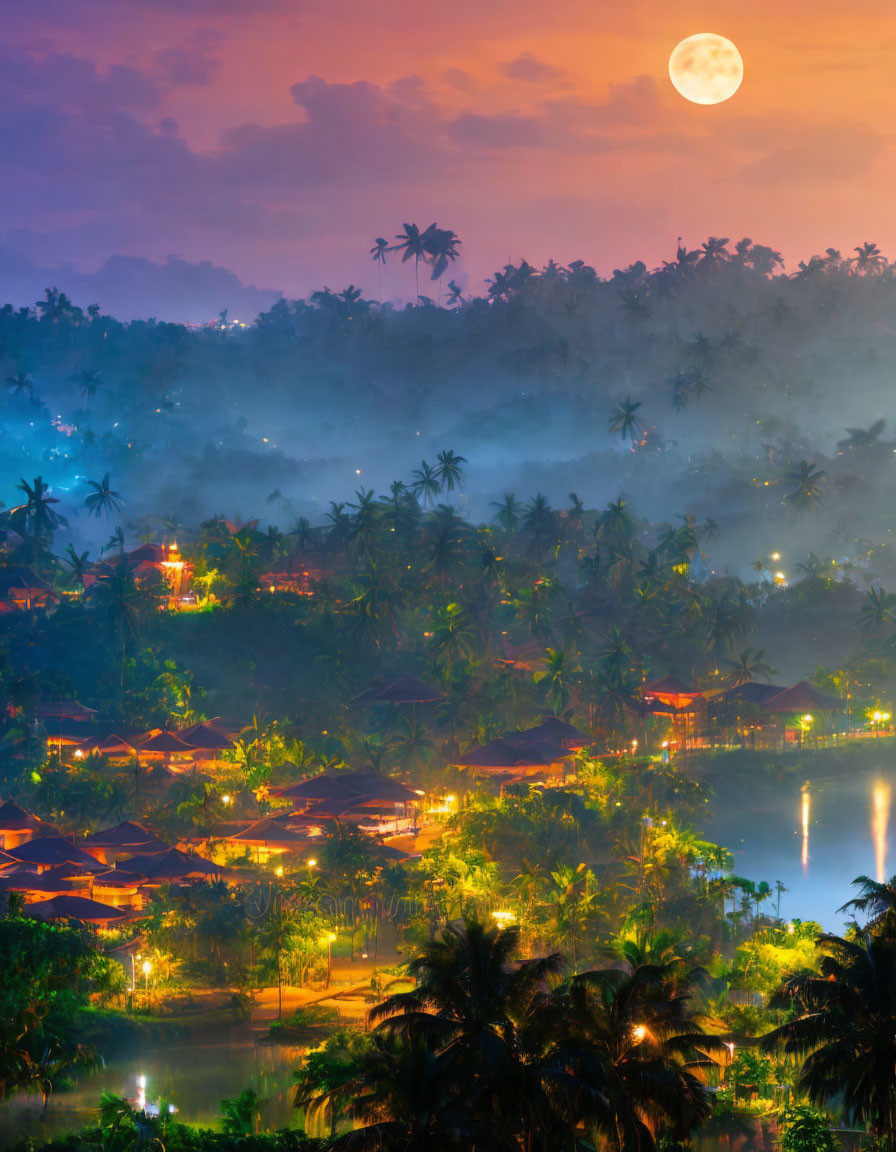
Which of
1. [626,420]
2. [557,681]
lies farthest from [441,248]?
[557,681]

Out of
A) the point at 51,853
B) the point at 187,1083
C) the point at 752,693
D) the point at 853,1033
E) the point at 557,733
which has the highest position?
the point at 752,693

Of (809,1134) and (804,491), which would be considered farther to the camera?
(804,491)

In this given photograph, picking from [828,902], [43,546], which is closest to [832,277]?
[43,546]

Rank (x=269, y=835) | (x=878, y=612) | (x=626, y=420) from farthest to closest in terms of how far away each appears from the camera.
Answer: (x=626, y=420) → (x=878, y=612) → (x=269, y=835)

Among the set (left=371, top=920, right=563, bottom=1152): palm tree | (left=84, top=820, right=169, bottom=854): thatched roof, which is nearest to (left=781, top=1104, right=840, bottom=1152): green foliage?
(left=371, top=920, right=563, bottom=1152): palm tree

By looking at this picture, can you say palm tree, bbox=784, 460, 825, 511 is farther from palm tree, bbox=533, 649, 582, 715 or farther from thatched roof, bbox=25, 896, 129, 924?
thatched roof, bbox=25, 896, 129, 924

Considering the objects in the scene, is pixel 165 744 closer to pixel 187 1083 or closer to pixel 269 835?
pixel 269 835
